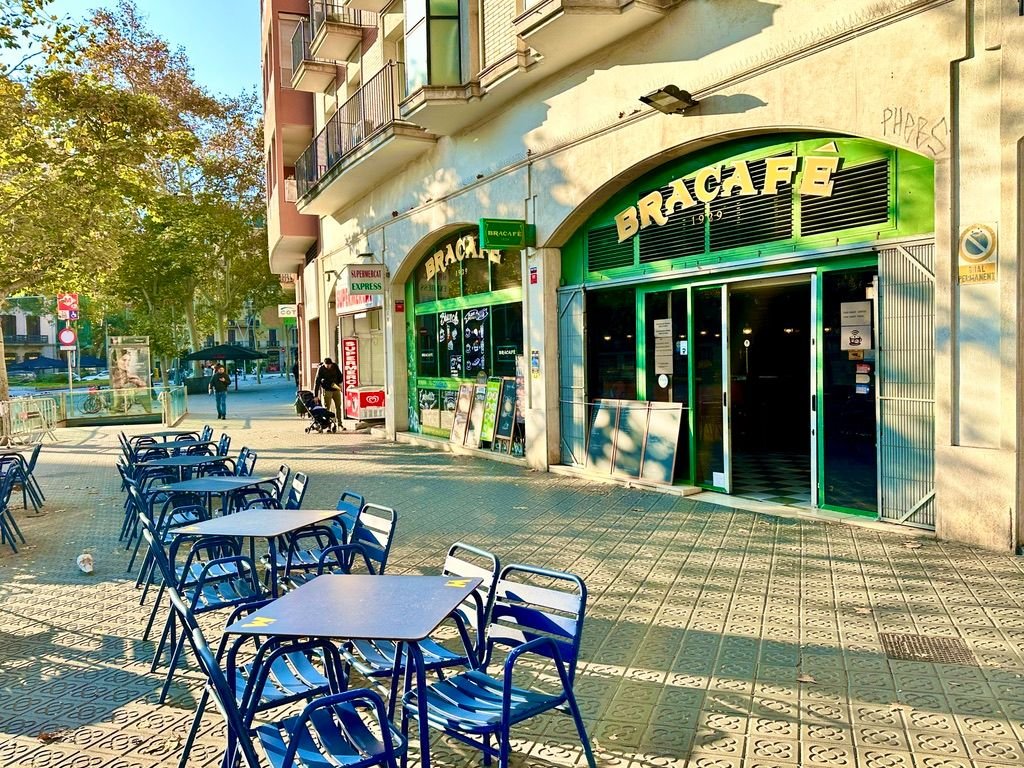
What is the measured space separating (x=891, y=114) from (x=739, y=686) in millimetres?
5463

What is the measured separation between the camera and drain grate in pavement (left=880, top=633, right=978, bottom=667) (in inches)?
176

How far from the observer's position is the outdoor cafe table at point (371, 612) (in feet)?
9.78

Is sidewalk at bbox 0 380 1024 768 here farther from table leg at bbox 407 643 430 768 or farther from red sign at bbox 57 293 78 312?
red sign at bbox 57 293 78 312

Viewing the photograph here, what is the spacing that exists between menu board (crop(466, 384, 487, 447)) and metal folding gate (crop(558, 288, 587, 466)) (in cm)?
249

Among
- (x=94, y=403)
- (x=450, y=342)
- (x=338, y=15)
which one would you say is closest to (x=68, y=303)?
(x=94, y=403)

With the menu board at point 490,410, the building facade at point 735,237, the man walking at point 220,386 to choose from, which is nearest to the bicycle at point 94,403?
the man walking at point 220,386

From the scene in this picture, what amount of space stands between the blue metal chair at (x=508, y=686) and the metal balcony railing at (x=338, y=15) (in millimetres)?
16973

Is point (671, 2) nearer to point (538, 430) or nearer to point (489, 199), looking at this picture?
point (489, 199)

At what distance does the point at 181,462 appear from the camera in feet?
27.0

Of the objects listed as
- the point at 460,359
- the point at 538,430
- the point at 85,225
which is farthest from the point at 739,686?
the point at 85,225

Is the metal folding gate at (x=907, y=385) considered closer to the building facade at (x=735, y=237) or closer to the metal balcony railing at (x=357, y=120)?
the building facade at (x=735, y=237)

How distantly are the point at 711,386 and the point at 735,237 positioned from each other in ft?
5.86

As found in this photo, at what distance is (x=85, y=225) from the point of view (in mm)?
13172

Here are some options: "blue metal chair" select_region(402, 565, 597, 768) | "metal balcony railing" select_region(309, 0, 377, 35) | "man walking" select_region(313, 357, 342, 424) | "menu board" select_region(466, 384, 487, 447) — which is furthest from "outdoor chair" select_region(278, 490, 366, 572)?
"metal balcony railing" select_region(309, 0, 377, 35)
